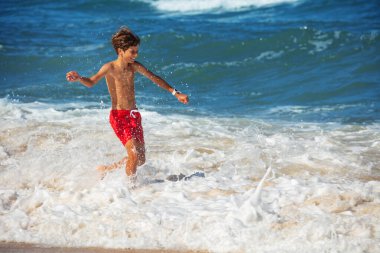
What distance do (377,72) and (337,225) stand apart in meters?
9.04

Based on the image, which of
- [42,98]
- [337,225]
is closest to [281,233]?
[337,225]

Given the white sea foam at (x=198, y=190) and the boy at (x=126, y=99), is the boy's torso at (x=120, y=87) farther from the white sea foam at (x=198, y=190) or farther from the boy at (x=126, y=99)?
the white sea foam at (x=198, y=190)

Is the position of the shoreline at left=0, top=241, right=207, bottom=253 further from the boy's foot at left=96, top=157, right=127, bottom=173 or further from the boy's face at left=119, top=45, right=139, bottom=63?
the boy's face at left=119, top=45, right=139, bottom=63

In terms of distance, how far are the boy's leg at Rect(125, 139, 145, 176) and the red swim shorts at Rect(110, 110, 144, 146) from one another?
0.13 ft

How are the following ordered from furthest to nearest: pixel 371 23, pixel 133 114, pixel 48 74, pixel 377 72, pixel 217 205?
pixel 371 23 → pixel 48 74 → pixel 377 72 → pixel 133 114 → pixel 217 205

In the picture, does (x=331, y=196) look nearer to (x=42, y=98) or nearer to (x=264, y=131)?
(x=264, y=131)

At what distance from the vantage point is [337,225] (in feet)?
16.2

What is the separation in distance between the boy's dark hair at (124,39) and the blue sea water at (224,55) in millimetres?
4281

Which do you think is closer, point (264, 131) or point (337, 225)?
point (337, 225)

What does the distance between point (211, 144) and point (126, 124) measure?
1.89m

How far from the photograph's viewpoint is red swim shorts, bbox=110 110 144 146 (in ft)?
19.6

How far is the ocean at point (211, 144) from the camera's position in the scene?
5035 mm

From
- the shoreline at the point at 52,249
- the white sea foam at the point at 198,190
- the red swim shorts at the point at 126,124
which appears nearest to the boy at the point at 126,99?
the red swim shorts at the point at 126,124

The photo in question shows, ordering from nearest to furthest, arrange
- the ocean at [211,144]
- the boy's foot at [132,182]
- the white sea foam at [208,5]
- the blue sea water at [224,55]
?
the ocean at [211,144] → the boy's foot at [132,182] → the blue sea water at [224,55] → the white sea foam at [208,5]
